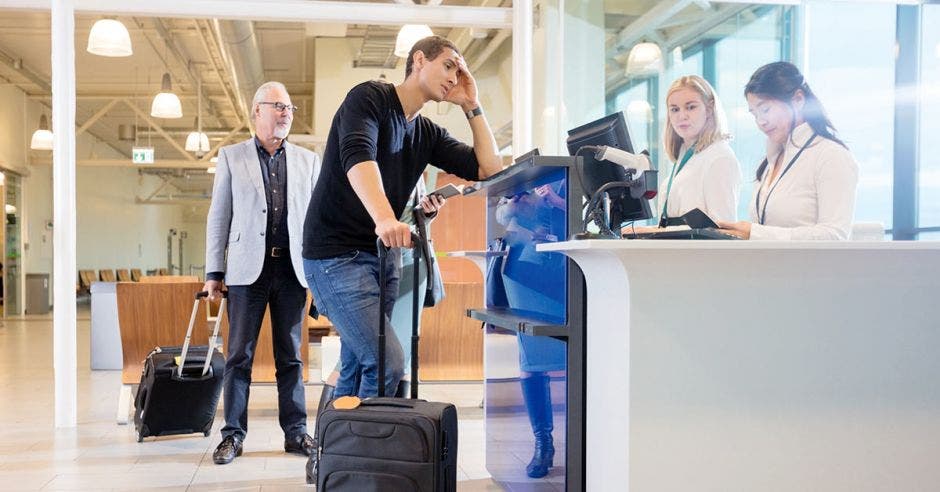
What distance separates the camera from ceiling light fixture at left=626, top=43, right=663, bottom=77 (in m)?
7.24

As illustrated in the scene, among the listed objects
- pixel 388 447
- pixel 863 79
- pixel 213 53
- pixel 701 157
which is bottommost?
pixel 388 447

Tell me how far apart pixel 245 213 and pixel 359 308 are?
124cm

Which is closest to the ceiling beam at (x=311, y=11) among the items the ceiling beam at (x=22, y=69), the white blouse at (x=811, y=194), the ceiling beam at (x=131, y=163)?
the white blouse at (x=811, y=194)

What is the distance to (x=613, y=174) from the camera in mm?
2377

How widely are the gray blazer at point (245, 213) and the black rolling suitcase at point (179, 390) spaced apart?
37cm

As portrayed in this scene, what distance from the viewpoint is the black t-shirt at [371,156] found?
2467mm

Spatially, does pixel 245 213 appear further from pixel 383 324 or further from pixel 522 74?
pixel 522 74

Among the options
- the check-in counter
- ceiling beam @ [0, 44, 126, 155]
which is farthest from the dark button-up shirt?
ceiling beam @ [0, 44, 126, 155]

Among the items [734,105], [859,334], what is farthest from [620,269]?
[734,105]

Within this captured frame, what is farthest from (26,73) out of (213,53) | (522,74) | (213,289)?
(213,289)

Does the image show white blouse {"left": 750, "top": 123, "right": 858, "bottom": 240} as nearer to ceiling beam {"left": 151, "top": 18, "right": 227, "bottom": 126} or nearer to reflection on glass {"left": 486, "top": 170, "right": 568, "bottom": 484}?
reflection on glass {"left": 486, "top": 170, "right": 568, "bottom": 484}

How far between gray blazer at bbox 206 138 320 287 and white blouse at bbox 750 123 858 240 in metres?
1.87

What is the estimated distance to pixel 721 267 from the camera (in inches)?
77.5

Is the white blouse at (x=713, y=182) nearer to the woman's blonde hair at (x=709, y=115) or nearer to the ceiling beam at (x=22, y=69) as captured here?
the woman's blonde hair at (x=709, y=115)
